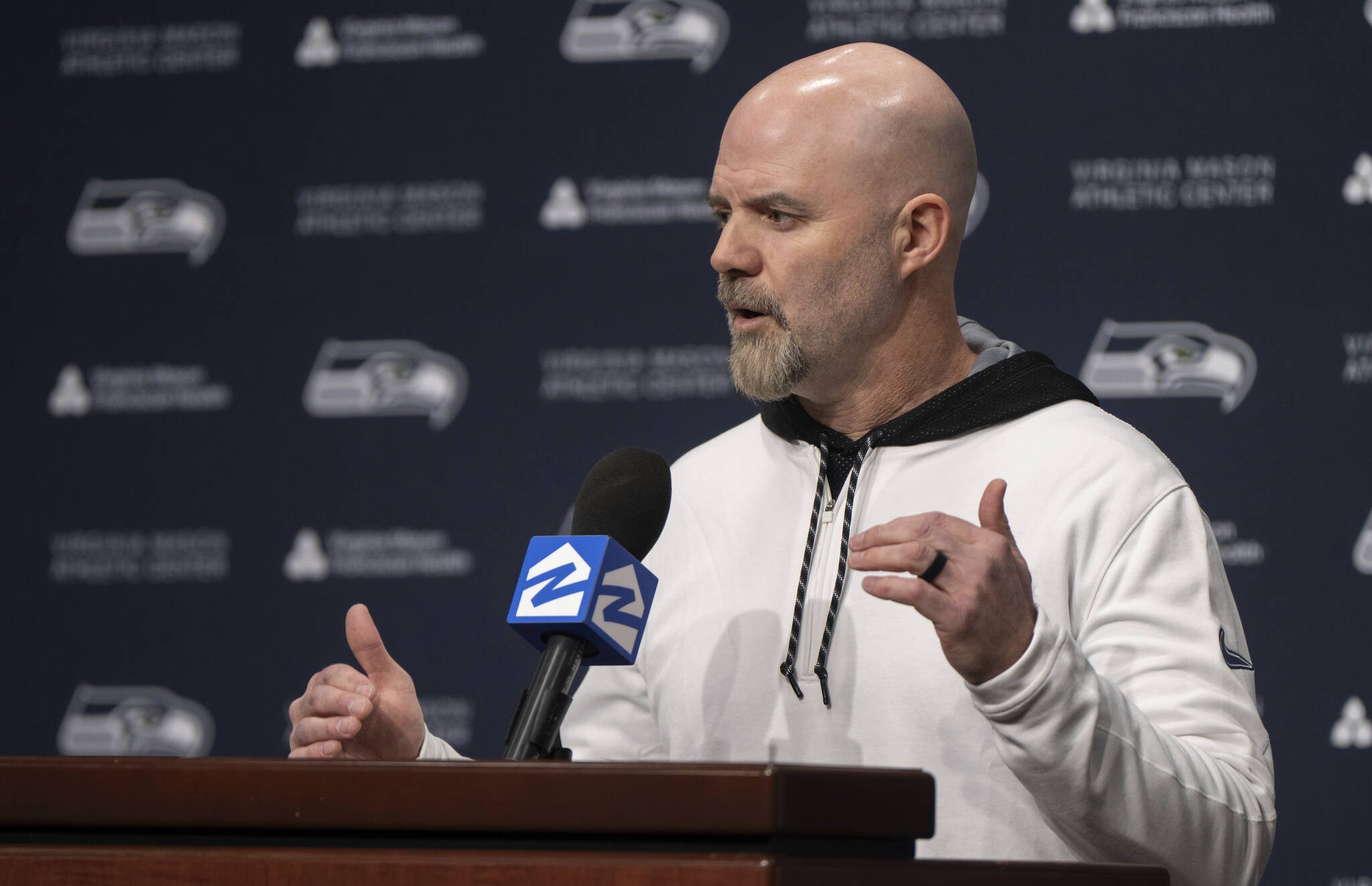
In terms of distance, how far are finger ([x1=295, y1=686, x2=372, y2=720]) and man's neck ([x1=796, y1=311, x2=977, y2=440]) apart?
66 cm

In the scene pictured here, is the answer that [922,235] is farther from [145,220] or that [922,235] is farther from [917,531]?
[145,220]

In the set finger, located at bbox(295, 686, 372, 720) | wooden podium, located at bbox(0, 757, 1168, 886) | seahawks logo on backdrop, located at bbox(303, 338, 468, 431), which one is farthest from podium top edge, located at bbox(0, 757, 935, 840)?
seahawks logo on backdrop, located at bbox(303, 338, 468, 431)

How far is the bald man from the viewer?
1.23 m

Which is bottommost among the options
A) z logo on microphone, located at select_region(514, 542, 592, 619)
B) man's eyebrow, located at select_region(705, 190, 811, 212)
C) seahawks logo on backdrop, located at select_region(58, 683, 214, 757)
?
seahawks logo on backdrop, located at select_region(58, 683, 214, 757)

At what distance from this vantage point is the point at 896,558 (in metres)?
0.96

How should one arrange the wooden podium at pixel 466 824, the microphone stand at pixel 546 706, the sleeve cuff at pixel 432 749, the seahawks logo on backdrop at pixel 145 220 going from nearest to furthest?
1. the wooden podium at pixel 466 824
2. the microphone stand at pixel 546 706
3. the sleeve cuff at pixel 432 749
4. the seahawks logo on backdrop at pixel 145 220

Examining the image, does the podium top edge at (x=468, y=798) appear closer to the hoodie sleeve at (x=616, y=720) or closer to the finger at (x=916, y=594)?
the finger at (x=916, y=594)

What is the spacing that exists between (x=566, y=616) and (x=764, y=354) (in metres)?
0.66

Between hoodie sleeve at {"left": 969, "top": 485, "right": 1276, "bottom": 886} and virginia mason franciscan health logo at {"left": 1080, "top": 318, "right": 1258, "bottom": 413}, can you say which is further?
virginia mason franciscan health logo at {"left": 1080, "top": 318, "right": 1258, "bottom": 413}

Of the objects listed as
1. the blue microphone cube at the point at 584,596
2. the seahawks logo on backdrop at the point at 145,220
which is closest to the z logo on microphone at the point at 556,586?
the blue microphone cube at the point at 584,596

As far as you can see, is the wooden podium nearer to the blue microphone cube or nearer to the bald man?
the blue microphone cube

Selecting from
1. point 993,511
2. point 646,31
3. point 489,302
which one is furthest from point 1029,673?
point 646,31

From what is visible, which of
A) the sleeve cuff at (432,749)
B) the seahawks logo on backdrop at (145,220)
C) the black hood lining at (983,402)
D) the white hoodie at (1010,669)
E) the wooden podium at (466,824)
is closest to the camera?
the wooden podium at (466,824)

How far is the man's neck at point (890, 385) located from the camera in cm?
160
